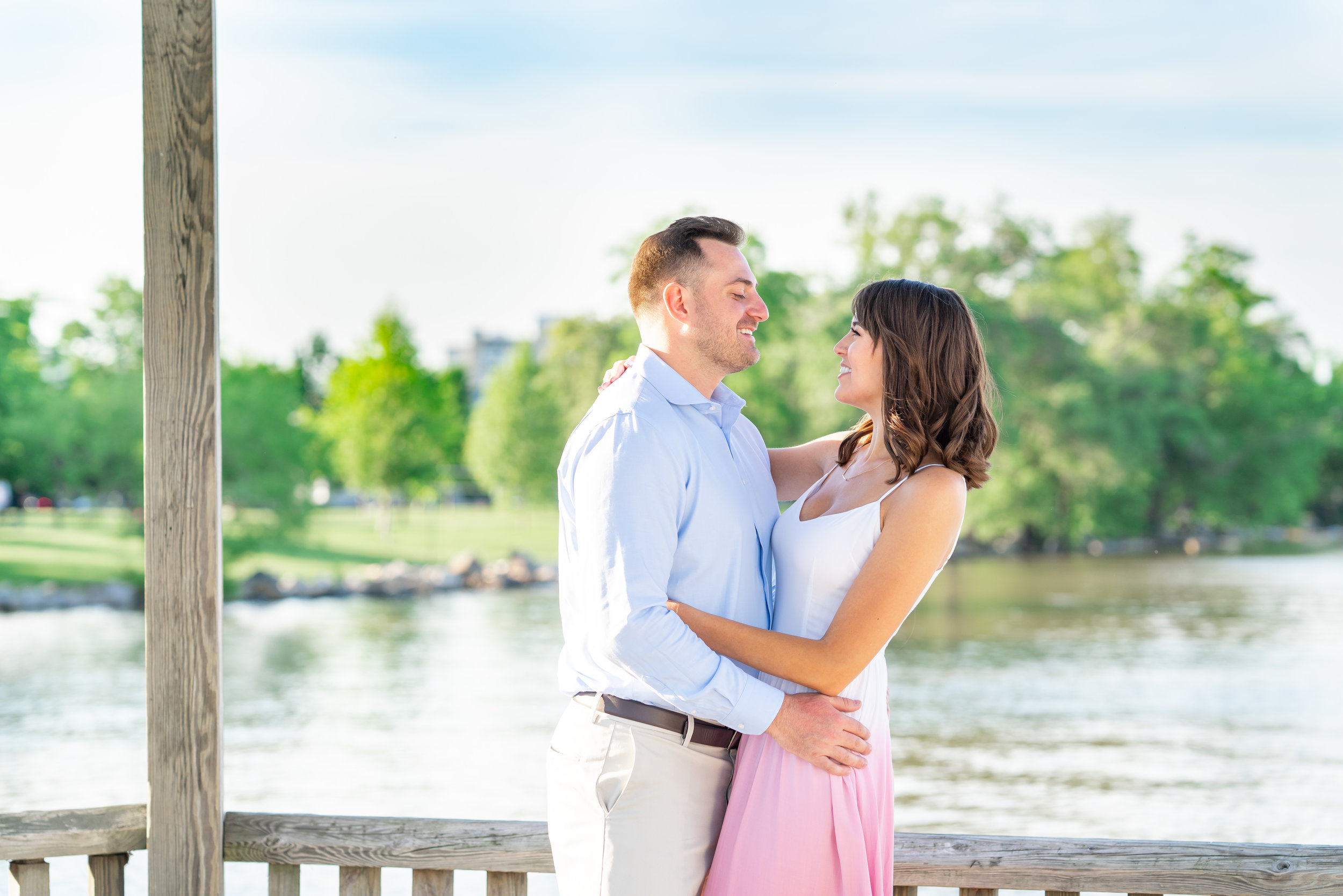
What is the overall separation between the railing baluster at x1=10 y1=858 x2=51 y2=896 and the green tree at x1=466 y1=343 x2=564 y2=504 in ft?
97.6

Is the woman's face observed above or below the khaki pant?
above

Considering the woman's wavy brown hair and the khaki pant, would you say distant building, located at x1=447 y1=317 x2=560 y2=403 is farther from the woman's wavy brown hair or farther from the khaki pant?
the khaki pant

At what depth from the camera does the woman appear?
2043 millimetres

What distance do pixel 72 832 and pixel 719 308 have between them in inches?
63.4

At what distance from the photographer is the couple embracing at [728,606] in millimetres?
2010

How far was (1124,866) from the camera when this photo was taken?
2.21m

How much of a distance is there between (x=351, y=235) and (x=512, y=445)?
13.0 meters

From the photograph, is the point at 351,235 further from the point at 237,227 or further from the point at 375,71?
the point at 375,71

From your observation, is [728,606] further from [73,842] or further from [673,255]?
[73,842]

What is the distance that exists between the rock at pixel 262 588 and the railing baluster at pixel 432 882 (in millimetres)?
22038

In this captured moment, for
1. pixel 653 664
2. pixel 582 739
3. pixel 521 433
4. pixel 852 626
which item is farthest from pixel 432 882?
pixel 521 433

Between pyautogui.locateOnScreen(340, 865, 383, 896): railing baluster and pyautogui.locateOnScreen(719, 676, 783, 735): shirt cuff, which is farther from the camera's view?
pyautogui.locateOnScreen(340, 865, 383, 896): railing baluster

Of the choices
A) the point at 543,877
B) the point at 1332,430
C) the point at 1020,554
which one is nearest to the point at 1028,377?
the point at 1020,554

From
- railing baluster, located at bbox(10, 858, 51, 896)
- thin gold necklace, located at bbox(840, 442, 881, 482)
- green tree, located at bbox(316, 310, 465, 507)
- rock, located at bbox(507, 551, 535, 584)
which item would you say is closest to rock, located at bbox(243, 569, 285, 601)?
rock, located at bbox(507, 551, 535, 584)
